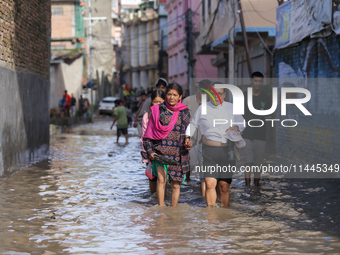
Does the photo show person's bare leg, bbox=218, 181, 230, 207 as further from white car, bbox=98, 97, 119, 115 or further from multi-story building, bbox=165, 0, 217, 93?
white car, bbox=98, 97, 119, 115

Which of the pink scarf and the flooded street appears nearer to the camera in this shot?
the flooded street

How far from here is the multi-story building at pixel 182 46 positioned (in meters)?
34.2

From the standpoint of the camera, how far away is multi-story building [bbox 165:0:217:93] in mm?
34188

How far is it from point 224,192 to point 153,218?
3.53ft

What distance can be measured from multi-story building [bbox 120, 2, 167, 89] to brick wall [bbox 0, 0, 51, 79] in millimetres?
39526

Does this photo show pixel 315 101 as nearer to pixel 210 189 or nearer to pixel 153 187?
pixel 153 187

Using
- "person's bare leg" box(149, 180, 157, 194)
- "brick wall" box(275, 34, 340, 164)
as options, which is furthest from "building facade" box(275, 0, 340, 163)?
"person's bare leg" box(149, 180, 157, 194)

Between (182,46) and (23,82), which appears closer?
(23,82)

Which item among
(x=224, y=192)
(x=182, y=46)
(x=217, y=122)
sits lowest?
(x=224, y=192)

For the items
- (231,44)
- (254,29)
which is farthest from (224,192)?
(254,29)

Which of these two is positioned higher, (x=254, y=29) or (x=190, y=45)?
(x=190, y=45)

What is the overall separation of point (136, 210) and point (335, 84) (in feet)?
17.8

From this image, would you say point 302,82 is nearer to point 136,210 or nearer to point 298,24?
point 298,24

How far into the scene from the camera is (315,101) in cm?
1153
